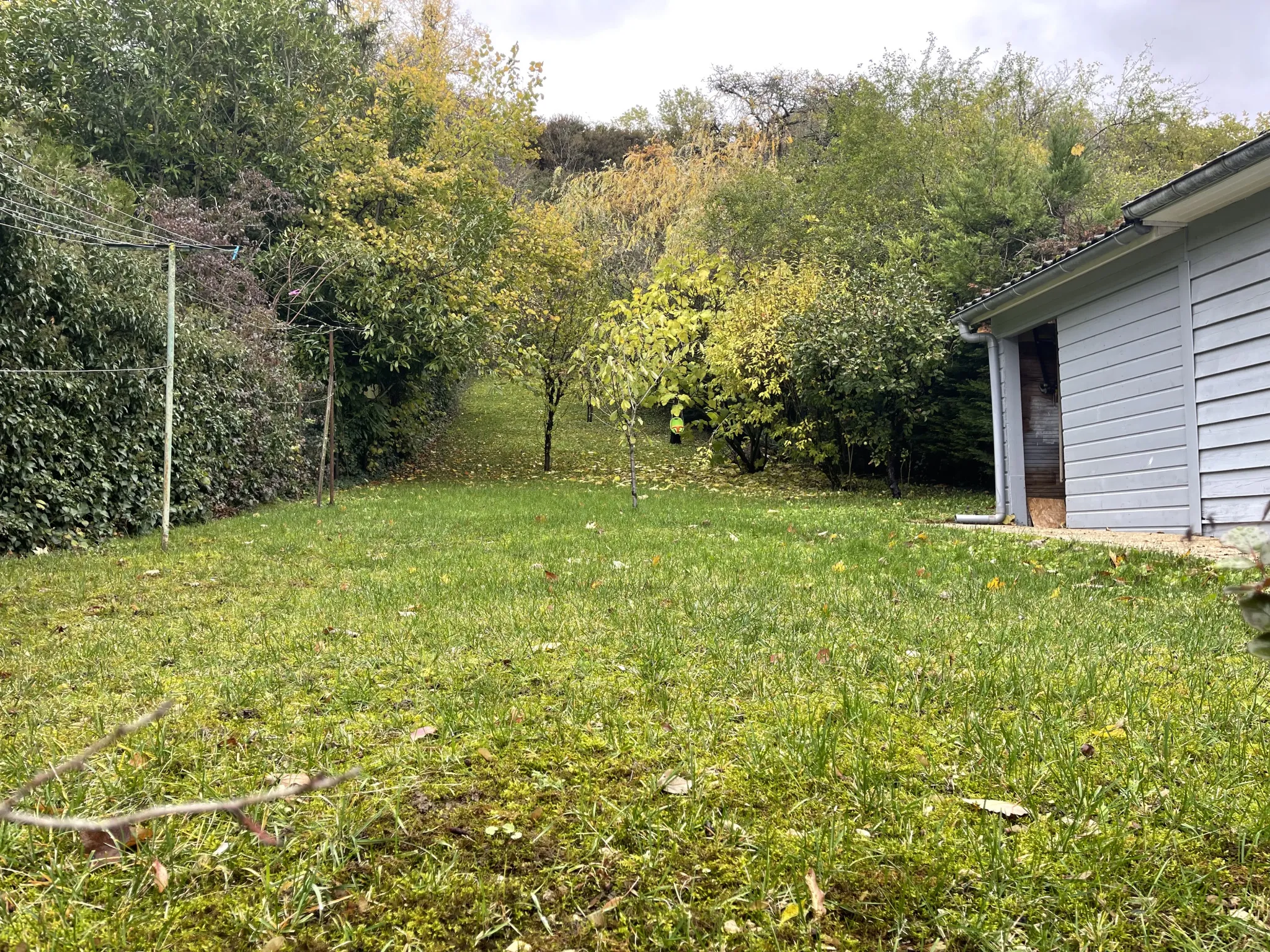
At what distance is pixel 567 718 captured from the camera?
8.68 ft

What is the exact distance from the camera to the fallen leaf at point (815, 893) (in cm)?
165

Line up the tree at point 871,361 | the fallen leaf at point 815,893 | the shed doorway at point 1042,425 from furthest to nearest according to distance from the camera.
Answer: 1. the tree at point 871,361
2. the shed doorway at point 1042,425
3. the fallen leaf at point 815,893

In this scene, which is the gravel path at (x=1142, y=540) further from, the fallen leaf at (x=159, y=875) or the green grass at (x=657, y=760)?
the fallen leaf at (x=159, y=875)

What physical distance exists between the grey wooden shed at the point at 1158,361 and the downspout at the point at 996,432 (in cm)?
3

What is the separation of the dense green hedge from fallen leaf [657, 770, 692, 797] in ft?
24.1

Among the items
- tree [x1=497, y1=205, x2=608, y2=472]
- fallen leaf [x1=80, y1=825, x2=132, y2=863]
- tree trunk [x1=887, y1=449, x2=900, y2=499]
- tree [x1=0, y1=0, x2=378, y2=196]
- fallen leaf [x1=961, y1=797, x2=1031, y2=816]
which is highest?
tree [x1=0, y1=0, x2=378, y2=196]

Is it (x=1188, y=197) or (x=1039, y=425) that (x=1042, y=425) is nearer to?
Result: (x=1039, y=425)

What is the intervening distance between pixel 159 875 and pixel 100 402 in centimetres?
774

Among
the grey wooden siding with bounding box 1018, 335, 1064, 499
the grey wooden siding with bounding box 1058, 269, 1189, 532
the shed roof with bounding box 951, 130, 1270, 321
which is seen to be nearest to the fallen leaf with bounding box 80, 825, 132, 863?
the shed roof with bounding box 951, 130, 1270, 321

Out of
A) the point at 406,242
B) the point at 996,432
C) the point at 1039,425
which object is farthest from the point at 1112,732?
the point at 406,242

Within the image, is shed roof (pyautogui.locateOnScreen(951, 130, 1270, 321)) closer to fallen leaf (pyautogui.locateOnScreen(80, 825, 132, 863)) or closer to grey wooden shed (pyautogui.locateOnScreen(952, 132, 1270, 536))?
grey wooden shed (pyautogui.locateOnScreen(952, 132, 1270, 536))

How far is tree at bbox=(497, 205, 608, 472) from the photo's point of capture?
18.0m

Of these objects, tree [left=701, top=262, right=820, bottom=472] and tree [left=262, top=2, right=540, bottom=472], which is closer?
tree [left=262, top=2, right=540, bottom=472]

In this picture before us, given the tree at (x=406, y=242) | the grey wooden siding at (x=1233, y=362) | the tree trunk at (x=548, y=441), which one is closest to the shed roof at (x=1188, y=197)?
the grey wooden siding at (x=1233, y=362)
